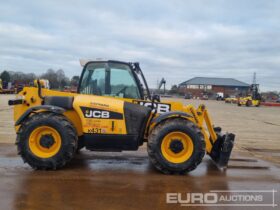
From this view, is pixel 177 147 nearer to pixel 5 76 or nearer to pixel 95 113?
pixel 95 113

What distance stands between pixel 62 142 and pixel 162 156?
189 cm

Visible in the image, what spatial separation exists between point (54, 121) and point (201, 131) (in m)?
2.83

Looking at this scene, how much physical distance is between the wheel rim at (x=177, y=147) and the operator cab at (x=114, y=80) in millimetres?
1311

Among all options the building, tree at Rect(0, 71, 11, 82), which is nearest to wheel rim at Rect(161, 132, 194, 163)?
tree at Rect(0, 71, 11, 82)

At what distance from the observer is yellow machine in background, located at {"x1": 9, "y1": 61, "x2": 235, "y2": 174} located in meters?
7.28

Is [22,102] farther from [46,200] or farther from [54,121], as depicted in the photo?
[46,200]

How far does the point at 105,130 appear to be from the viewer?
7.48 meters

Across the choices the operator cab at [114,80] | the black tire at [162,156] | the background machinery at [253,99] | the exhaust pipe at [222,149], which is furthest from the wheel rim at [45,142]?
the background machinery at [253,99]

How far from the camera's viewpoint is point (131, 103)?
7.75 metres

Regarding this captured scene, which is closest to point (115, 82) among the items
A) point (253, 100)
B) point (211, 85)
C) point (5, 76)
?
point (253, 100)

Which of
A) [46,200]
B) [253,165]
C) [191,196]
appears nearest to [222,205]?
[191,196]

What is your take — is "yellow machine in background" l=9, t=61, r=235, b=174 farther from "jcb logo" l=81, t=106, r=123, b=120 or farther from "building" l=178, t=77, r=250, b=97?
"building" l=178, t=77, r=250, b=97

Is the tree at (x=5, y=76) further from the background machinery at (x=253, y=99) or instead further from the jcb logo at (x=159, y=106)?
the jcb logo at (x=159, y=106)

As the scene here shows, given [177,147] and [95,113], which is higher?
[95,113]
